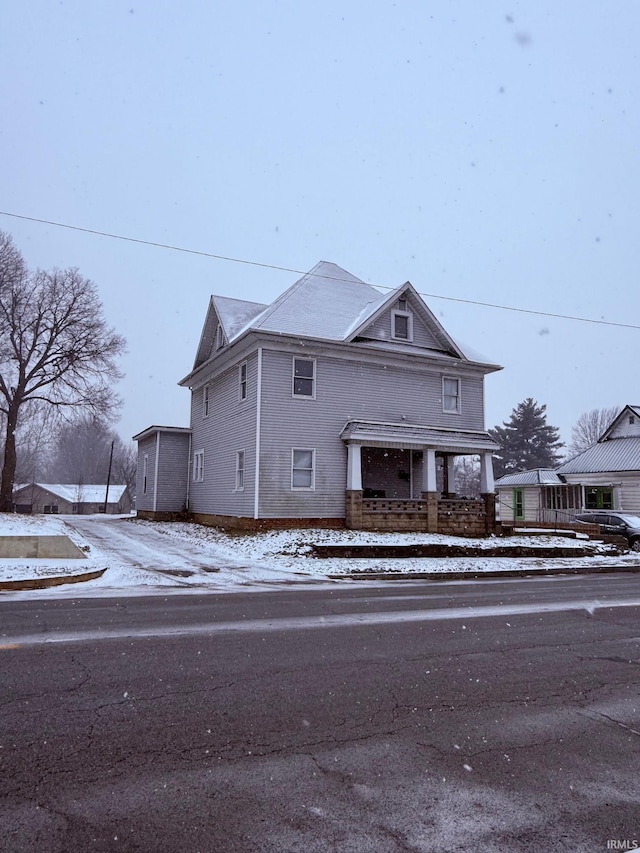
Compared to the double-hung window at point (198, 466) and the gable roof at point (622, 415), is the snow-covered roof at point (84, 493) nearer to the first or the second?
the double-hung window at point (198, 466)

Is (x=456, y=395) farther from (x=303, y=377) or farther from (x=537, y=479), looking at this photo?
(x=537, y=479)

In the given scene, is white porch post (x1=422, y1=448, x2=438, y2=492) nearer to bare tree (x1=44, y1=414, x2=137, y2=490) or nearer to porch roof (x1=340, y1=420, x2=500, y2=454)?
porch roof (x1=340, y1=420, x2=500, y2=454)

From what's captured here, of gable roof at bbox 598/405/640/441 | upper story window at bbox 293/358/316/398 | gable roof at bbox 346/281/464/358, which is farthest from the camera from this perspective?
gable roof at bbox 598/405/640/441

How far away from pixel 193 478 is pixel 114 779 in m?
26.7

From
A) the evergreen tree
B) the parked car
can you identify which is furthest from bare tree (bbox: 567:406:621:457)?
the parked car

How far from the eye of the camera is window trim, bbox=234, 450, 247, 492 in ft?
77.9

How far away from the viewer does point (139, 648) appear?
6.94m

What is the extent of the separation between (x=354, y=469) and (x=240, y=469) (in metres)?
4.44

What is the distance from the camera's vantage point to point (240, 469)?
2412cm

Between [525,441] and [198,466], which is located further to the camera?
[525,441]

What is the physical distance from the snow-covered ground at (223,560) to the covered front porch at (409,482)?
1082 mm

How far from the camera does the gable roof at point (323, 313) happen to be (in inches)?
953

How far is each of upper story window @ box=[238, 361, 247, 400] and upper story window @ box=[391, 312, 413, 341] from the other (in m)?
6.38

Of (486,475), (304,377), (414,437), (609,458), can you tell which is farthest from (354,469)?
(609,458)
